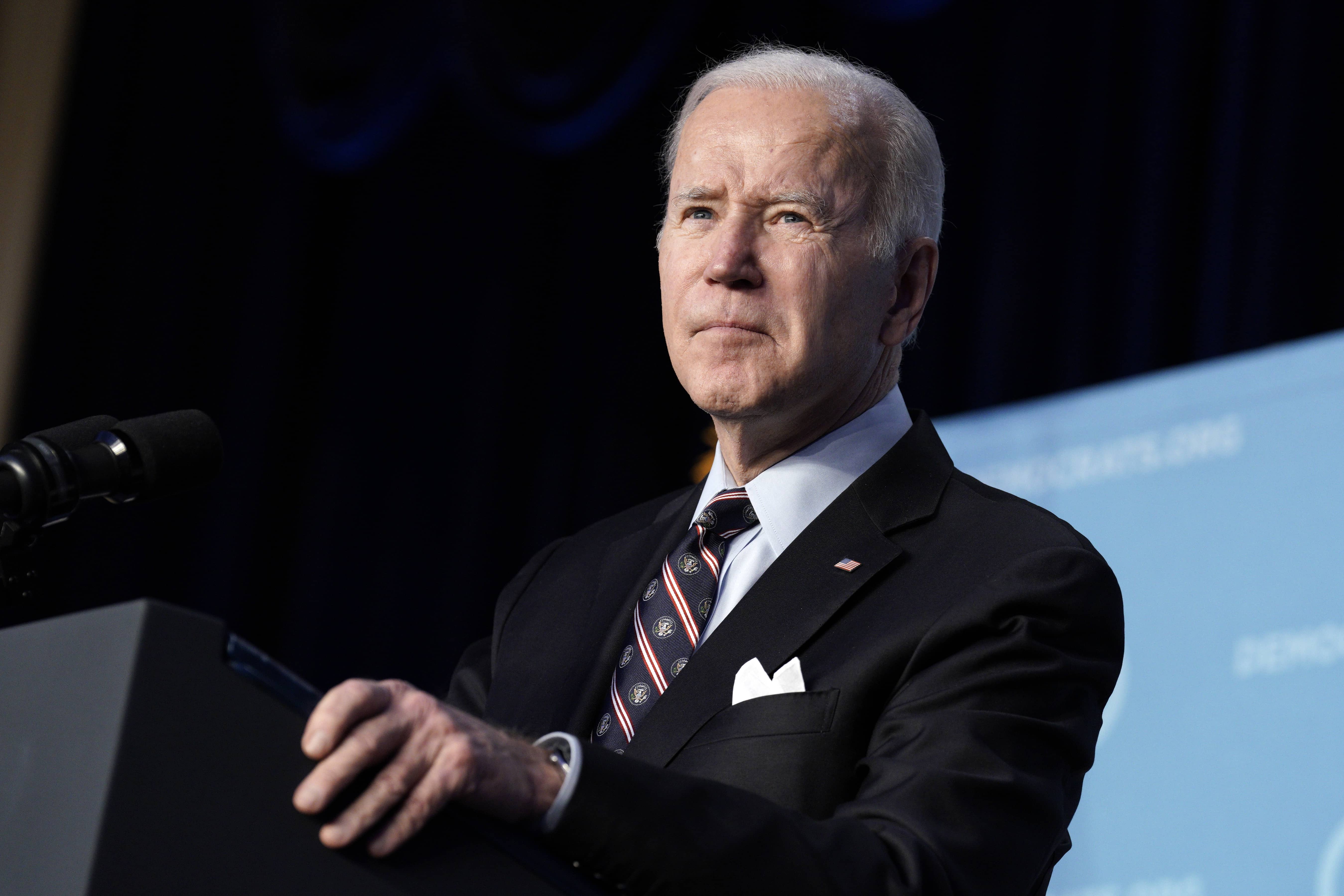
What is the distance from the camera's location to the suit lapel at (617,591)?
169 centimetres

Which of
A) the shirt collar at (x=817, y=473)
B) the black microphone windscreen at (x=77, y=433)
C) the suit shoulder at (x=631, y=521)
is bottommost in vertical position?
the suit shoulder at (x=631, y=521)

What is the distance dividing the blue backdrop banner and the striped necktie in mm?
1358

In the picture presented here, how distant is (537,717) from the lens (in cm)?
169

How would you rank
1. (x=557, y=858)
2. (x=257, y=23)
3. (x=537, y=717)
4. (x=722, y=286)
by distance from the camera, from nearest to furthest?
(x=557, y=858), (x=537, y=717), (x=722, y=286), (x=257, y=23)

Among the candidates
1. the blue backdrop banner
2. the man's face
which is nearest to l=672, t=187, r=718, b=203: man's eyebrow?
the man's face

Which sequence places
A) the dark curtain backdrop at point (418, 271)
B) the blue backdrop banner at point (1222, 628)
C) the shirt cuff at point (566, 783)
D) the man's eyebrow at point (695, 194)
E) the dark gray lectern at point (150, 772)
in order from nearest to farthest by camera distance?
the dark gray lectern at point (150, 772) → the shirt cuff at point (566, 783) → the man's eyebrow at point (695, 194) → the blue backdrop banner at point (1222, 628) → the dark curtain backdrop at point (418, 271)

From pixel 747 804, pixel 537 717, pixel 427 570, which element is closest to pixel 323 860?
pixel 747 804

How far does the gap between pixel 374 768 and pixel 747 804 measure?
1.06 ft

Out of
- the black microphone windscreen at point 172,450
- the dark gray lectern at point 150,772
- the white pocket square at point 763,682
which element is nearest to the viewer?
the dark gray lectern at point 150,772

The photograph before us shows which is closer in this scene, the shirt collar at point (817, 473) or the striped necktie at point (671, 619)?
the striped necktie at point (671, 619)

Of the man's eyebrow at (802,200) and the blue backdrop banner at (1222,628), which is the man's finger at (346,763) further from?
the blue backdrop banner at (1222,628)

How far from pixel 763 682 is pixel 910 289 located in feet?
2.41

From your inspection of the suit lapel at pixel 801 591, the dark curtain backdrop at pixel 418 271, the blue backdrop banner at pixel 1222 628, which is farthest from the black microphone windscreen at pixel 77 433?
the dark curtain backdrop at pixel 418 271

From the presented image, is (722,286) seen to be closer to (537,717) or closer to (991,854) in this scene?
(537,717)
